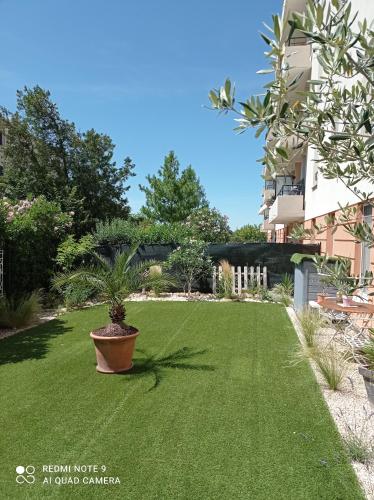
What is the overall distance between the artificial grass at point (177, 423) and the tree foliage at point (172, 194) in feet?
80.8

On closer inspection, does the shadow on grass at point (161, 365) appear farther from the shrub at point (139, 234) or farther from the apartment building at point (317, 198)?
the shrub at point (139, 234)

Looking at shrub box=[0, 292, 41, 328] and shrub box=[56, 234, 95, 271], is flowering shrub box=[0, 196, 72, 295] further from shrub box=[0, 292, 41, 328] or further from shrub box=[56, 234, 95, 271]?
shrub box=[0, 292, 41, 328]

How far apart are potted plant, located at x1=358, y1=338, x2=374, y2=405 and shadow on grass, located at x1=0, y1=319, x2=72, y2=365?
510 centimetres

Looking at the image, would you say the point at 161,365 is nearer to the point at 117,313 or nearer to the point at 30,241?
the point at 117,313

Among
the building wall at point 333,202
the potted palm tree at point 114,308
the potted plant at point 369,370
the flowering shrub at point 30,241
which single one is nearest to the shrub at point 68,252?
the flowering shrub at point 30,241

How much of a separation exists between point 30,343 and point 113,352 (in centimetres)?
284

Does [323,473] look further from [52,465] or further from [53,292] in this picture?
[53,292]

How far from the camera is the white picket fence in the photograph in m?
13.1

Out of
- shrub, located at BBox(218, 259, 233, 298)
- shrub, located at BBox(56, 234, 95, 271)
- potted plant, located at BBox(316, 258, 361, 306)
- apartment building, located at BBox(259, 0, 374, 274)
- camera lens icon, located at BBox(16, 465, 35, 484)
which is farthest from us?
shrub, located at BBox(218, 259, 233, 298)

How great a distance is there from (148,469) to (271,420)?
58.8 inches

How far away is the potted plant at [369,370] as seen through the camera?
4023mm

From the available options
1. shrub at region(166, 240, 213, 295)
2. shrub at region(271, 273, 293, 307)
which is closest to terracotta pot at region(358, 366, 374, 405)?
shrub at region(271, 273, 293, 307)

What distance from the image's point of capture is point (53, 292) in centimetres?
1166

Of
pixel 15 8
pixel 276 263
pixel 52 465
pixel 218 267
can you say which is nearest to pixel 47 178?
pixel 218 267
